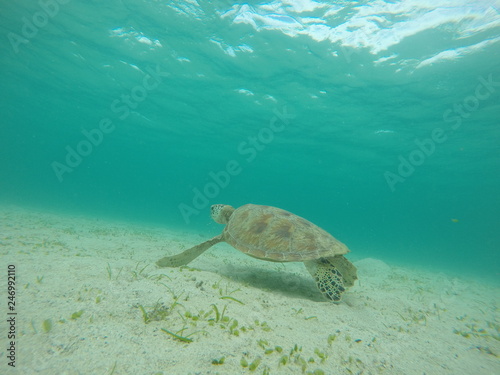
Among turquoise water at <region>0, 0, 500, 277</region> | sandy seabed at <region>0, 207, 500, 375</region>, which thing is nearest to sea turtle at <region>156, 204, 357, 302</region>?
sandy seabed at <region>0, 207, 500, 375</region>

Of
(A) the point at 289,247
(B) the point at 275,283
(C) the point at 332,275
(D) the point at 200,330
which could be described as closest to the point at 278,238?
(A) the point at 289,247

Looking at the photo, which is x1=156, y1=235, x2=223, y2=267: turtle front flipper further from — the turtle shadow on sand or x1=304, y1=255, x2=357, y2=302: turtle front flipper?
x1=304, y1=255, x2=357, y2=302: turtle front flipper

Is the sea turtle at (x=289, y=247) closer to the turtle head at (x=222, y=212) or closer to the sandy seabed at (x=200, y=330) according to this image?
the sandy seabed at (x=200, y=330)

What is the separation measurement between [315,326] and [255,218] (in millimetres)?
2421

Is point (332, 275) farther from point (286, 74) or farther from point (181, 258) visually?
point (286, 74)

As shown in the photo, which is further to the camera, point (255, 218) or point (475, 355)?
point (255, 218)

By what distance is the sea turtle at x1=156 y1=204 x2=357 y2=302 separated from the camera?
3895 mm

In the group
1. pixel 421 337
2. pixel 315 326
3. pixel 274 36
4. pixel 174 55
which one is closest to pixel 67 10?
pixel 174 55

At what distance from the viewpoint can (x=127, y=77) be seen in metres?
21.2

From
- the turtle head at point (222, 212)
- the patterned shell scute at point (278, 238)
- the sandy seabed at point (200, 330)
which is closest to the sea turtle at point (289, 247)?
the patterned shell scute at point (278, 238)

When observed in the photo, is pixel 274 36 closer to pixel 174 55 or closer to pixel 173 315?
pixel 174 55

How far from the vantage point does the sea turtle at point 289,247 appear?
12.8ft

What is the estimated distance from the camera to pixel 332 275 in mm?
3959

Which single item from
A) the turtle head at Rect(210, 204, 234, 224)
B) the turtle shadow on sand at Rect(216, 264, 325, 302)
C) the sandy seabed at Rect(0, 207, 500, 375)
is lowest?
the sandy seabed at Rect(0, 207, 500, 375)
